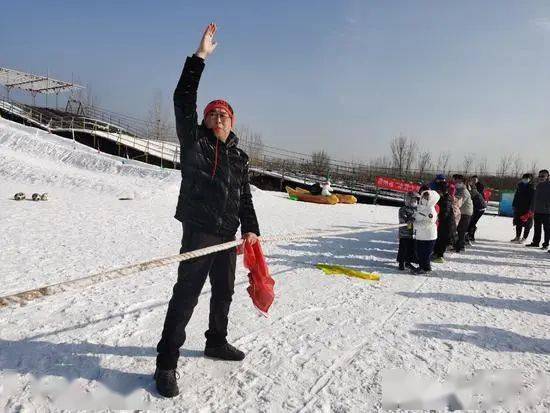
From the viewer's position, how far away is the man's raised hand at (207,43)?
94.3 inches

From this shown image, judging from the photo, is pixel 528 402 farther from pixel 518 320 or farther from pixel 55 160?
pixel 55 160

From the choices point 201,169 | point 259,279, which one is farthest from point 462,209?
point 201,169

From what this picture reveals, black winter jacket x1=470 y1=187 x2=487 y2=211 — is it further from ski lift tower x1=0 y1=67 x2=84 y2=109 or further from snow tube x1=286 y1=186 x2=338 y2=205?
ski lift tower x1=0 y1=67 x2=84 y2=109

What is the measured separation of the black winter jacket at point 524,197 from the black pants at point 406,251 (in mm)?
4940

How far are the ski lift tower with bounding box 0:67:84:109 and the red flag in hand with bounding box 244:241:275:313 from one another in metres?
37.1

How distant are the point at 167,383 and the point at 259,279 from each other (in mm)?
954

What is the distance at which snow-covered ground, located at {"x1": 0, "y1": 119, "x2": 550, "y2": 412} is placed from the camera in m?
2.51

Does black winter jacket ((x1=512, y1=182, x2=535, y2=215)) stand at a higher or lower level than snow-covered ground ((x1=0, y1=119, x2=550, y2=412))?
higher

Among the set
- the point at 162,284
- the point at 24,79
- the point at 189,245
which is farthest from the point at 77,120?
the point at 189,245

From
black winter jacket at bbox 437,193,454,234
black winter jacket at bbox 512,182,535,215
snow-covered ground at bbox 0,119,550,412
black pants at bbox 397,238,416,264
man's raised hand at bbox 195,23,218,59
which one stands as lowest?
snow-covered ground at bbox 0,119,550,412

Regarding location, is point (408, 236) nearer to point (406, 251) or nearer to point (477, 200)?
point (406, 251)

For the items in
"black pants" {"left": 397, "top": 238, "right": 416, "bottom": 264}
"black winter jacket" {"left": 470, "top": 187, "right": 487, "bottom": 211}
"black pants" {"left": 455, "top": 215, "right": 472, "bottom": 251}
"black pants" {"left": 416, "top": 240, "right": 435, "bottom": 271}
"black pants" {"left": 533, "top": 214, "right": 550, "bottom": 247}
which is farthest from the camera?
"black winter jacket" {"left": 470, "top": 187, "right": 487, "bottom": 211}

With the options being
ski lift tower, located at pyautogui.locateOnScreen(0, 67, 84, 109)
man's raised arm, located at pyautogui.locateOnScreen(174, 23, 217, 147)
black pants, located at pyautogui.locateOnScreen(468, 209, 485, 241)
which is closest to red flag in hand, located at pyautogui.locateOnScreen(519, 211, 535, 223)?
black pants, located at pyautogui.locateOnScreen(468, 209, 485, 241)

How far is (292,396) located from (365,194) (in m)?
23.3
